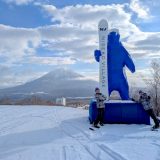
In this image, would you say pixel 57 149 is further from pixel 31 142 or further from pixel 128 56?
pixel 128 56

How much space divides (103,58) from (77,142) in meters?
6.81

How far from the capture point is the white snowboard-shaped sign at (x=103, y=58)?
1675cm

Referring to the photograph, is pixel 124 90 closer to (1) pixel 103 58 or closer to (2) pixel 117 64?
(2) pixel 117 64

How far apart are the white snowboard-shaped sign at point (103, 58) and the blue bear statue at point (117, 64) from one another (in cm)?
15

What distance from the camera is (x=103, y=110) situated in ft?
48.1

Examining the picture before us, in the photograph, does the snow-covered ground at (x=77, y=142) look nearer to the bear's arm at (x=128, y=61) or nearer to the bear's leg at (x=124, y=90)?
the bear's leg at (x=124, y=90)

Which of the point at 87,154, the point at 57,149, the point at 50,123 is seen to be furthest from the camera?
the point at 50,123

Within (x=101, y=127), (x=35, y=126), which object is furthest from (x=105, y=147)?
(x=35, y=126)

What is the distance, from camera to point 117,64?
1673 cm

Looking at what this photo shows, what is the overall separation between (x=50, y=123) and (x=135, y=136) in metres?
4.58

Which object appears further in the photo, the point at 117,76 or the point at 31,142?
the point at 117,76

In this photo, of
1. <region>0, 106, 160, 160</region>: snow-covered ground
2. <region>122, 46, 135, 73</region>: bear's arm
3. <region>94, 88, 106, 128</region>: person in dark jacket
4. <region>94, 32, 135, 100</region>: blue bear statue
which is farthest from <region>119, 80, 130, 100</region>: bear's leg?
<region>0, 106, 160, 160</region>: snow-covered ground

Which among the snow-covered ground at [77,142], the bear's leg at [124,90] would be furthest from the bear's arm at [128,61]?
the snow-covered ground at [77,142]

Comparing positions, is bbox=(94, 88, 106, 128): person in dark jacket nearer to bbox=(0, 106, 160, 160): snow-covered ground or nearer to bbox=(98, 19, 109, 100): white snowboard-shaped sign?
bbox=(0, 106, 160, 160): snow-covered ground
